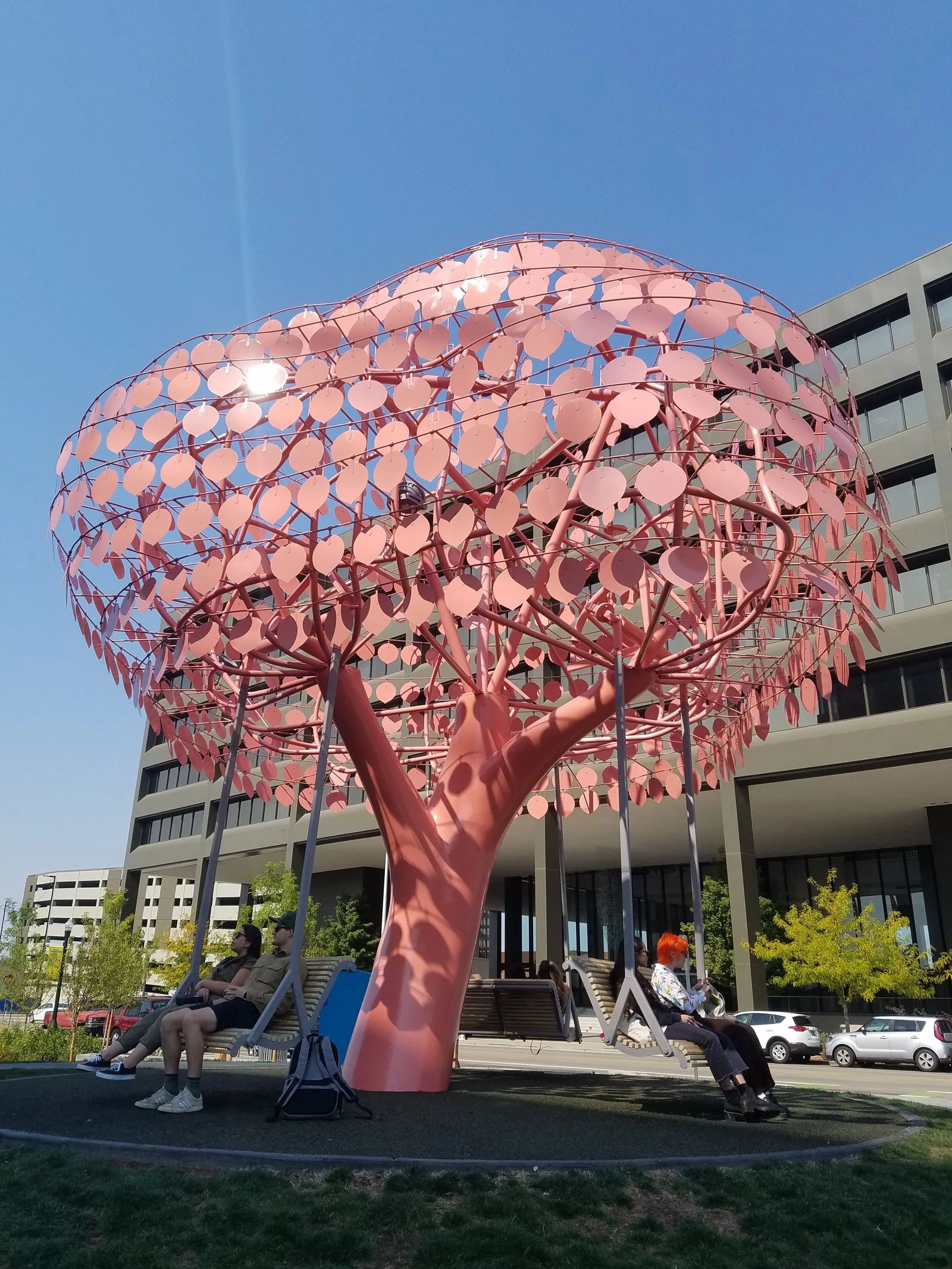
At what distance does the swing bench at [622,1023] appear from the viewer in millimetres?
7137

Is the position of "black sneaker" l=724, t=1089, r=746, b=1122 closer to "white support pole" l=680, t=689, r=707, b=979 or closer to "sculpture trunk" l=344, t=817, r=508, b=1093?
"white support pole" l=680, t=689, r=707, b=979

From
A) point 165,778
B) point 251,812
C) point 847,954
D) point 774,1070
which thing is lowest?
point 774,1070

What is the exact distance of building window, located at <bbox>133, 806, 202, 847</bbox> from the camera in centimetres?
5022

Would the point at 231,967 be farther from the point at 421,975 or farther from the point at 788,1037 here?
the point at 788,1037

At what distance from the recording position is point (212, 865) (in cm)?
862

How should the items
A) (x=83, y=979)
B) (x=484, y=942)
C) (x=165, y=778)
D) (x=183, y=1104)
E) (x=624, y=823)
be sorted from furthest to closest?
1. (x=165, y=778)
2. (x=484, y=942)
3. (x=83, y=979)
4. (x=624, y=823)
5. (x=183, y=1104)

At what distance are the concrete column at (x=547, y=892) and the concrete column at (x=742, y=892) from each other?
5381 millimetres

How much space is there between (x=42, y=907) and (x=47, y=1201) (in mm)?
145615

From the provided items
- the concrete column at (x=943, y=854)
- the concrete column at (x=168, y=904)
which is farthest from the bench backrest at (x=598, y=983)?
the concrete column at (x=168, y=904)

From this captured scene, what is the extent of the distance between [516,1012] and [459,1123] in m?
4.40

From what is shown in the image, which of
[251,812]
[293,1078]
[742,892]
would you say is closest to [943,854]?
[742,892]

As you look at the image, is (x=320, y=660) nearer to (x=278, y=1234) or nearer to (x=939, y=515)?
(x=278, y=1234)

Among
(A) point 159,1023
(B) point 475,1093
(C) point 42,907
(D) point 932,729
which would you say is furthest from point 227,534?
(C) point 42,907

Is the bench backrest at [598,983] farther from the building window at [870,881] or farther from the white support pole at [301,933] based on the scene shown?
the building window at [870,881]
